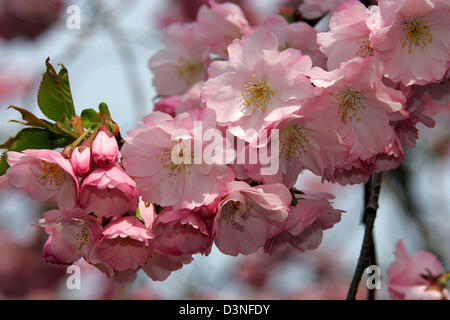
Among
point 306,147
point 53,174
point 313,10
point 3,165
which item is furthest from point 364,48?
point 3,165

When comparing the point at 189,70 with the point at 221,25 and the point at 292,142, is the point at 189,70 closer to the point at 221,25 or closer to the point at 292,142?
the point at 221,25

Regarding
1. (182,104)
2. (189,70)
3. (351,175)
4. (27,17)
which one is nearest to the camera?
(351,175)

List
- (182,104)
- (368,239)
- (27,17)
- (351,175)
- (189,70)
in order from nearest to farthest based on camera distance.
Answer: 1. (351,175)
2. (368,239)
3. (182,104)
4. (189,70)
5. (27,17)

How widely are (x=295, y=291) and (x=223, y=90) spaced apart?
3946 mm

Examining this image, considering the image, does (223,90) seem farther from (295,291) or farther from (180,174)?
(295,291)

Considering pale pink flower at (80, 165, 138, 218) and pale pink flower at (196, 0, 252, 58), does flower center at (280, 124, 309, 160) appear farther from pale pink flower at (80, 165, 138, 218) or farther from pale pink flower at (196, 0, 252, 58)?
pale pink flower at (196, 0, 252, 58)

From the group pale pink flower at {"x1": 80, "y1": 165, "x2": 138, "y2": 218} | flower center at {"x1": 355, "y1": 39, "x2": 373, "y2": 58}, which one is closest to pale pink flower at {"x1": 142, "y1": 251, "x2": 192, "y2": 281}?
pale pink flower at {"x1": 80, "y1": 165, "x2": 138, "y2": 218}

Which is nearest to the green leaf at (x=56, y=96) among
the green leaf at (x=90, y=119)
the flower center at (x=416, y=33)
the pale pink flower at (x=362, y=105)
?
the green leaf at (x=90, y=119)

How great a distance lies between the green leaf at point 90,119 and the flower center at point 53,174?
0.12 meters

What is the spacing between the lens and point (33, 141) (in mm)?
1137

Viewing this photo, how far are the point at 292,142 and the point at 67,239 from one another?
1.90 ft

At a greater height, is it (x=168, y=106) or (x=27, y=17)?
(x=27, y=17)
